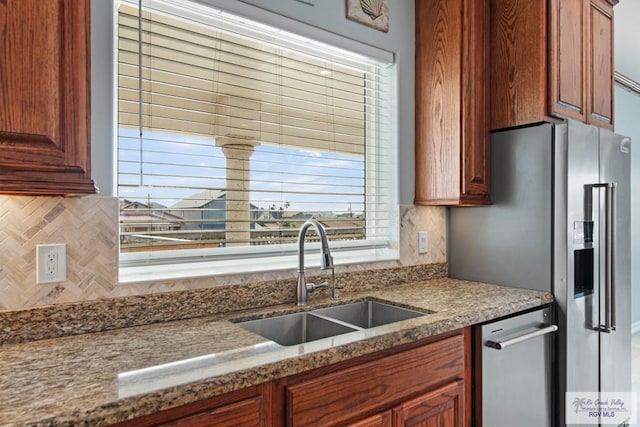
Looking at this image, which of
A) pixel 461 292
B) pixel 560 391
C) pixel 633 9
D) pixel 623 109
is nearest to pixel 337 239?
pixel 461 292

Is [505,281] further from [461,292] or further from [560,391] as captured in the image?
[560,391]

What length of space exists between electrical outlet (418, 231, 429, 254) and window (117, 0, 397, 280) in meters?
0.19

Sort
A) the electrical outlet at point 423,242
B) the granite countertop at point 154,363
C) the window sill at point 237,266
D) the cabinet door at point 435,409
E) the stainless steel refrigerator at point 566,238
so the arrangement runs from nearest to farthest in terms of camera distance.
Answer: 1. the granite countertop at point 154,363
2. the cabinet door at point 435,409
3. the window sill at point 237,266
4. the stainless steel refrigerator at point 566,238
5. the electrical outlet at point 423,242

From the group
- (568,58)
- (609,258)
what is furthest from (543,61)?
(609,258)

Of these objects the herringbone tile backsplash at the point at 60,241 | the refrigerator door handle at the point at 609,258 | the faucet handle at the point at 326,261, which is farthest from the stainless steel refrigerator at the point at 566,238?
the herringbone tile backsplash at the point at 60,241

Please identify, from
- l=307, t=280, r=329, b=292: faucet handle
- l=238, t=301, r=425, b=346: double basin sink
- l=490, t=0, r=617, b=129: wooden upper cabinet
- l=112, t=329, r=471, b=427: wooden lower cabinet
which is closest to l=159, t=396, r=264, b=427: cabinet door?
l=112, t=329, r=471, b=427: wooden lower cabinet

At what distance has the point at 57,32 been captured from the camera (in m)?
1.00

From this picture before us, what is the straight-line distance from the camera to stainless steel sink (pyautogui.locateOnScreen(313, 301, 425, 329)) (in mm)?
1729

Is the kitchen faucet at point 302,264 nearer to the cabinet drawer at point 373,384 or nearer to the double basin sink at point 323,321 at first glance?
the double basin sink at point 323,321

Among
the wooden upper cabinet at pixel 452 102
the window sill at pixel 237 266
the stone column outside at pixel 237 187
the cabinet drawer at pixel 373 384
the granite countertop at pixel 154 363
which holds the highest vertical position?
the wooden upper cabinet at pixel 452 102

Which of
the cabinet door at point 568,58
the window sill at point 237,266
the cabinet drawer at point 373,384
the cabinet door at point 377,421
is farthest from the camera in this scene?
the cabinet door at point 568,58

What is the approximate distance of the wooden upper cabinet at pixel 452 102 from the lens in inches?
82.0

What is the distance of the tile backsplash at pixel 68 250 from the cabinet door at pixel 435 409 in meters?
0.82

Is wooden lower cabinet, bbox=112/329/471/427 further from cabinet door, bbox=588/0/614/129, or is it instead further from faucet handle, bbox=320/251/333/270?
cabinet door, bbox=588/0/614/129
